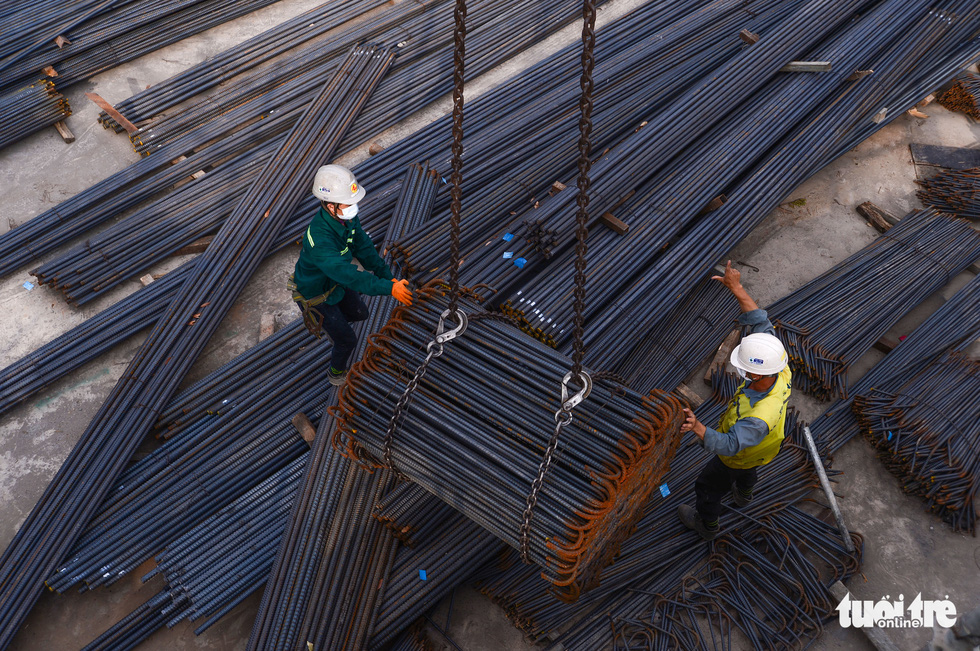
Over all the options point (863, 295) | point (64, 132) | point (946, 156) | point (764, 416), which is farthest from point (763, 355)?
point (64, 132)

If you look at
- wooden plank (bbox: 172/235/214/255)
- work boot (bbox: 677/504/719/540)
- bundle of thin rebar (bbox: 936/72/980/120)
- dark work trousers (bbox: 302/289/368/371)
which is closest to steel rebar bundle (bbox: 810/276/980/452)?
work boot (bbox: 677/504/719/540)

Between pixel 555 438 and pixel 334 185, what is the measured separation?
86.6 inches

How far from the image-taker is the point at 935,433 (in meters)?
5.57

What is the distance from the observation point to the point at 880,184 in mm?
7793

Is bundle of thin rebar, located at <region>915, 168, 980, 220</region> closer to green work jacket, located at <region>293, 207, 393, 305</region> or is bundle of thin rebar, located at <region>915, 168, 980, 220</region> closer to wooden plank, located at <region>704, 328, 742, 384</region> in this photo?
wooden plank, located at <region>704, 328, 742, 384</region>

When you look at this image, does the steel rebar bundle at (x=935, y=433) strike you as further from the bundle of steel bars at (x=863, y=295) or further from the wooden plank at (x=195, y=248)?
the wooden plank at (x=195, y=248)

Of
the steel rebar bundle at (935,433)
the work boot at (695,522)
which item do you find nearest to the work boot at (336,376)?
the work boot at (695,522)

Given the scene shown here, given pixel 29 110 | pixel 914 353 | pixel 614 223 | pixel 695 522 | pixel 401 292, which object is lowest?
pixel 914 353

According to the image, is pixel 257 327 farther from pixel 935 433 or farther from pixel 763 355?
pixel 935 433

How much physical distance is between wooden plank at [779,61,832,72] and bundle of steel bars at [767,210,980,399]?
1764 mm

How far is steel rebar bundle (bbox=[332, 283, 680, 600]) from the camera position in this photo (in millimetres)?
3514

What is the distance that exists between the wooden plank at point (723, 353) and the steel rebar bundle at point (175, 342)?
416 cm

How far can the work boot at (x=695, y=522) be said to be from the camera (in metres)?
5.01

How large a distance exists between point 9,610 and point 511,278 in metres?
4.28
